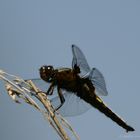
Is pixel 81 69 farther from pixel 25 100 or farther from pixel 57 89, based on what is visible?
pixel 25 100

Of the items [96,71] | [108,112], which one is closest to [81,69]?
[96,71]

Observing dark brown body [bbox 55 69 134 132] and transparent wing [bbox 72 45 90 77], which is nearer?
dark brown body [bbox 55 69 134 132]

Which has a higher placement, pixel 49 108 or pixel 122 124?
pixel 49 108

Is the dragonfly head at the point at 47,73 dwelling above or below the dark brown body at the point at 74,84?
above

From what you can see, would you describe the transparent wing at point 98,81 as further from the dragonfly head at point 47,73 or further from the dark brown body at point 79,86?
the dragonfly head at point 47,73

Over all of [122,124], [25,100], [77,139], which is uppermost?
[25,100]

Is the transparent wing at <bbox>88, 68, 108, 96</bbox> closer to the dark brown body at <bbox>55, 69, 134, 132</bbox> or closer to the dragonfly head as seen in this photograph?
the dark brown body at <bbox>55, 69, 134, 132</bbox>

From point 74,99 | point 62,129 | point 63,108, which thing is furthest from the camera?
point 74,99
